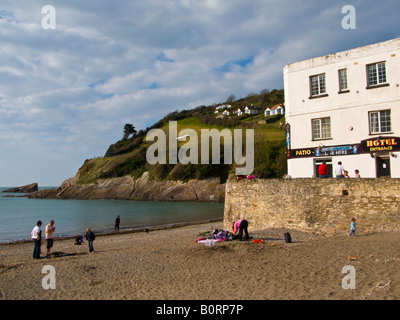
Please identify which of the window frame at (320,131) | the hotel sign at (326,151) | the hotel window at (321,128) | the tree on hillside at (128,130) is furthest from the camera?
the tree on hillside at (128,130)

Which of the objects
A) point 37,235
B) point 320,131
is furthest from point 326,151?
point 37,235

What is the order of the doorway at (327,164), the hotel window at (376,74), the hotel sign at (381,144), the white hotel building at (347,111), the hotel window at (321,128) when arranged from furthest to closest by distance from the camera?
the doorway at (327,164), the hotel window at (321,128), the hotel window at (376,74), the white hotel building at (347,111), the hotel sign at (381,144)

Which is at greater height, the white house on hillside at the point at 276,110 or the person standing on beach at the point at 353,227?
the white house on hillside at the point at 276,110

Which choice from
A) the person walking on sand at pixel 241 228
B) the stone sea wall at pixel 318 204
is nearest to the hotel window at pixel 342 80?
the stone sea wall at pixel 318 204

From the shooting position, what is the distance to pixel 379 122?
18.3m

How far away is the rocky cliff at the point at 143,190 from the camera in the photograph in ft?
232

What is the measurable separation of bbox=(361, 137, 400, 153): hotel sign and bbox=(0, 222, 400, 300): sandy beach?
5.33 m

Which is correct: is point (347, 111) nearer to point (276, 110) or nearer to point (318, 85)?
point (318, 85)

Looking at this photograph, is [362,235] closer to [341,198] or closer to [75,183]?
[341,198]

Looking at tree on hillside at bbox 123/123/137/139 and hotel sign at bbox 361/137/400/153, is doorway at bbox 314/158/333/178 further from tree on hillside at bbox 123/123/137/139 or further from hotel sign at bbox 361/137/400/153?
tree on hillside at bbox 123/123/137/139

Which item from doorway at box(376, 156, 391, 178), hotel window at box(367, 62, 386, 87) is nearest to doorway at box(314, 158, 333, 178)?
doorway at box(376, 156, 391, 178)

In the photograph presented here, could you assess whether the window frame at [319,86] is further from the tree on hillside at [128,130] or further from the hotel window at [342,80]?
the tree on hillside at [128,130]

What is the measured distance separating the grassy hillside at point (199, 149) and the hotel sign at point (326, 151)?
128 feet
